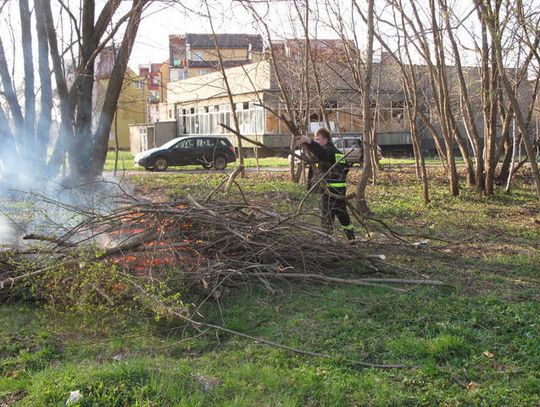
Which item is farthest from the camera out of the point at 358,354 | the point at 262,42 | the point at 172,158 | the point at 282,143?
the point at 282,143

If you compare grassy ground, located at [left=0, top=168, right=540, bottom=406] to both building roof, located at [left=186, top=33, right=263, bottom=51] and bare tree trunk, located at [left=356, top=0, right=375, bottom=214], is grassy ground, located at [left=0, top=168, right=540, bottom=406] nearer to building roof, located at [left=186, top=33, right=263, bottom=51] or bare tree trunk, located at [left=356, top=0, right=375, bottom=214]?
bare tree trunk, located at [left=356, top=0, right=375, bottom=214]

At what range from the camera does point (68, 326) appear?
5723mm

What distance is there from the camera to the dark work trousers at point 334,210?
8039 mm

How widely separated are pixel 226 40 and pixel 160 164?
36.6 feet

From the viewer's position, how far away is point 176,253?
6344 mm

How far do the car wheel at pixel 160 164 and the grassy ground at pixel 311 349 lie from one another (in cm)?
2012

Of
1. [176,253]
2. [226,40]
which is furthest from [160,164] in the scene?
[176,253]

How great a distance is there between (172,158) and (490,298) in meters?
22.2

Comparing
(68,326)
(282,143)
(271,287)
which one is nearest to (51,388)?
(68,326)

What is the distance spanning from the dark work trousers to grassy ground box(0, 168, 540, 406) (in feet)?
2.83

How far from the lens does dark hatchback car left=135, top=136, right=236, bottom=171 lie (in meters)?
26.7

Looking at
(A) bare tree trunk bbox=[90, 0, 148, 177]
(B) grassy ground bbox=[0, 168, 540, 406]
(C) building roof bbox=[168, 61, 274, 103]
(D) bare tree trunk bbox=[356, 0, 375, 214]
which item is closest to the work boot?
(B) grassy ground bbox=[0, 168, 540, 406]

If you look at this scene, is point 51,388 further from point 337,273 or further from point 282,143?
point 282,143

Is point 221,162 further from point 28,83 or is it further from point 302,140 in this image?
point 302,140
